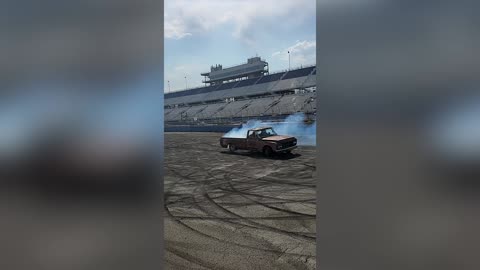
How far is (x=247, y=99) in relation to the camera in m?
37.9

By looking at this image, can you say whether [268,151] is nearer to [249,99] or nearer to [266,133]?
[266,133]

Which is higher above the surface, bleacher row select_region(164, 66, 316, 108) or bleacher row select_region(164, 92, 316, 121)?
bleacher row select_region(164, 66, 316, 108)

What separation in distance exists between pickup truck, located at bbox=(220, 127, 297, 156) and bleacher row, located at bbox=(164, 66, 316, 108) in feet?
71.6

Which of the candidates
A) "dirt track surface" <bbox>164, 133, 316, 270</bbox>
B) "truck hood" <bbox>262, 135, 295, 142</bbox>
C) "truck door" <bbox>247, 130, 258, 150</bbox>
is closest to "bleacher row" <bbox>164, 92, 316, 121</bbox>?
"truck door" <bbox>247, 130, 258, 150</bbox>

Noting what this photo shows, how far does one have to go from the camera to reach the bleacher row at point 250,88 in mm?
34825

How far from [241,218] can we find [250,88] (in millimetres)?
35767

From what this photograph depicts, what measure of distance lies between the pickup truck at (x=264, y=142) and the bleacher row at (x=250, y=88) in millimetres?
21831

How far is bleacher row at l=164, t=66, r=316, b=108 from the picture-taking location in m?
34.8

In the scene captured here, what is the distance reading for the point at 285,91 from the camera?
35.7 m

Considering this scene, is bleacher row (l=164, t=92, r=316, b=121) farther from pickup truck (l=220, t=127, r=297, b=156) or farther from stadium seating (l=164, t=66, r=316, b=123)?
Result: pickup truck (l=220, t=127, r=297, b=156)
